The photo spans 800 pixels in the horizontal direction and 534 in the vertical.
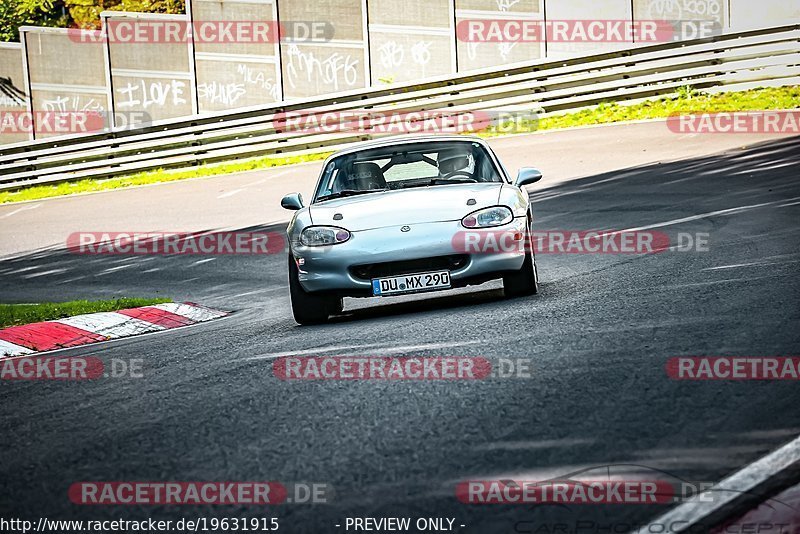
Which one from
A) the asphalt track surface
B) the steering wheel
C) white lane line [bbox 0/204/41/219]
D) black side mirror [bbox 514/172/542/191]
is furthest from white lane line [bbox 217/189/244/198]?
black side mirror [bbox 514/172/542/191]

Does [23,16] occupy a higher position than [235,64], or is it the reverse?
[23,16]

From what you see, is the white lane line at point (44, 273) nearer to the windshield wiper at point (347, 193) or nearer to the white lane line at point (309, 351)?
the windshield wiper at point (347, 193)

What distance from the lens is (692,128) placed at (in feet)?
73.1

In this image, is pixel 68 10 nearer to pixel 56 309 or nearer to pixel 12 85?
pixel 12 85

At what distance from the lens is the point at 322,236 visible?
9.12m

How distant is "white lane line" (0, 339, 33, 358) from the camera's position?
32.9ft

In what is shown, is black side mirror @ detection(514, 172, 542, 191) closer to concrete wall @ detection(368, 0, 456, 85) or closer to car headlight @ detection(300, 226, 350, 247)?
car headlight @ detection(300, 226, 350, 247)

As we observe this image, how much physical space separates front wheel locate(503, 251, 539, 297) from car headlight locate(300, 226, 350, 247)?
1269 millimetres

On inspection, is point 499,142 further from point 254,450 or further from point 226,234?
point 254,450

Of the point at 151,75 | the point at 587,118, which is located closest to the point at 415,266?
the point at 587,118

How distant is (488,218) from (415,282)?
73 cm

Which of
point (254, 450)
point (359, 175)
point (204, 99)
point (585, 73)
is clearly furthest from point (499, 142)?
point (254, 450)

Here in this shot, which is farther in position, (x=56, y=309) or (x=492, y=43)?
(x=492, y=43)

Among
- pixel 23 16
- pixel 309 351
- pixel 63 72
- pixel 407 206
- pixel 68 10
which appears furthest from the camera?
pixel 68 10
